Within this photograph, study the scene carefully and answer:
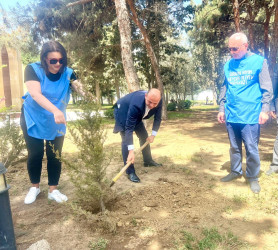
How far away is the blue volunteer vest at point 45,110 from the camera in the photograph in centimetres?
277

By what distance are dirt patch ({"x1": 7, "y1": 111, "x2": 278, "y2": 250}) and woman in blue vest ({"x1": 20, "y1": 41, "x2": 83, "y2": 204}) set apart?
465 millimetres

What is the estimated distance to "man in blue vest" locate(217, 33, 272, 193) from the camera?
126 inches

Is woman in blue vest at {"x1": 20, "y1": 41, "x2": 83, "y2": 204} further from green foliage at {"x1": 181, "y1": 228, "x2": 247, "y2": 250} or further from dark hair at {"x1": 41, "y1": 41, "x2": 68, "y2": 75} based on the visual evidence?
green foliage at {"x1": 181, "y1": 228, "x2": 247, "y2": 250}

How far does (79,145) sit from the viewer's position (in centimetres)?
245

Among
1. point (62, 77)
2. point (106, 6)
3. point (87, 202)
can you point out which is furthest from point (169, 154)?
point (106, 6)

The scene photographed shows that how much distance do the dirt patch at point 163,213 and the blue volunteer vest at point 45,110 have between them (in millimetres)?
966

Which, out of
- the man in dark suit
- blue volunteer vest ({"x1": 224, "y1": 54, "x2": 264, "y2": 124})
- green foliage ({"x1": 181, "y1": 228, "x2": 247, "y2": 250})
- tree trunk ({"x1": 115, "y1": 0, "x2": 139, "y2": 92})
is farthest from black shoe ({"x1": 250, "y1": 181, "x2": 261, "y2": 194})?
tree trunk ({"x1": 115, "y1": 0, "x2": 139, "y2": 92})

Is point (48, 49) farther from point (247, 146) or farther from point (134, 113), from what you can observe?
point (247, 146)

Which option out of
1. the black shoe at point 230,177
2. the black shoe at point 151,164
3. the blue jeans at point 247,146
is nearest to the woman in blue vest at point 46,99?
the black shoe at point 151,164

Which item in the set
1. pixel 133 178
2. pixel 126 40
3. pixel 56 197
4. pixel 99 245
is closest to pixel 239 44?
pixel 133 178

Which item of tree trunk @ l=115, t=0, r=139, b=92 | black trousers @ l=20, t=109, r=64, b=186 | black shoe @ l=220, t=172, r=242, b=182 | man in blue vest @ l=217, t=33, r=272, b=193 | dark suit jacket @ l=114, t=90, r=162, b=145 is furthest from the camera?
tree trunk @ l=115, t=0, r=139, b=92

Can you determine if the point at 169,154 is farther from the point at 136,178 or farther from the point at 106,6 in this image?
the point at 106,6

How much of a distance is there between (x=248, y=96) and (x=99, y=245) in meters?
2.57

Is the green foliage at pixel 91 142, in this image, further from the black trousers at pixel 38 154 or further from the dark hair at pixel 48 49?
the dark hair at pixel 48 49
